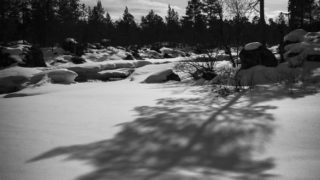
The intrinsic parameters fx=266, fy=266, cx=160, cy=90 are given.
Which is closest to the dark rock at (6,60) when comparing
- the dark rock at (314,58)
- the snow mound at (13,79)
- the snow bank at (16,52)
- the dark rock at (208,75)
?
the snow bank at (16,52)

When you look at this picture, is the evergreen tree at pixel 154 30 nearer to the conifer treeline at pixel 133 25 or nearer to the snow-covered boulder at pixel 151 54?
the conifer treeline at pixel 133 25

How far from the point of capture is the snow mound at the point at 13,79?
36.4 ft

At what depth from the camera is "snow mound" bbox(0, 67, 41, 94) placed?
11094 millimetres

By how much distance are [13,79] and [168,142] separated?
10.8 meters

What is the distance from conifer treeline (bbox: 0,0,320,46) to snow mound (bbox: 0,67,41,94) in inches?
313

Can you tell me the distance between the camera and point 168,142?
2.83 meters

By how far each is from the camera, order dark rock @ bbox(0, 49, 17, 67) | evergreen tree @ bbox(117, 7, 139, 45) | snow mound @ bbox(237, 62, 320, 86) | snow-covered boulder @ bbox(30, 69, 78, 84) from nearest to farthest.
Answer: snow mound @ bbox(237, 62, 320, 86)
snow-covered boulder @ bbox(30, 69, 78, 84)
dark rock @ bbox(0, 49, 17, 67)
evergreen tree @ bbox(117, 7, 139, 45)

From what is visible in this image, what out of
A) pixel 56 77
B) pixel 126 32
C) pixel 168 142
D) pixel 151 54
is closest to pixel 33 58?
pixel 56 77

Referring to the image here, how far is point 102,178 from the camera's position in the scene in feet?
6.66

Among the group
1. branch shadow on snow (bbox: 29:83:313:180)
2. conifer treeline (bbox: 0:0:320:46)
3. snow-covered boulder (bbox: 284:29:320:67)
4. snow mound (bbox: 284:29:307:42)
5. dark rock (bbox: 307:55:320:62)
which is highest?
conifer treeline (bbox: 0:0:320:46)

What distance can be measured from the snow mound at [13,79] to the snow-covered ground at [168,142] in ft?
24.0

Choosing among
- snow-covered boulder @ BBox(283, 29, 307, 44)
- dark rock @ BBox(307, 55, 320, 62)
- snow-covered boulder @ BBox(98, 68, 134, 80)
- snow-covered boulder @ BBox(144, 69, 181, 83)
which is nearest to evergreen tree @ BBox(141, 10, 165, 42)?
snow-covered boulder @ BBox(98, 68, 134, 80)

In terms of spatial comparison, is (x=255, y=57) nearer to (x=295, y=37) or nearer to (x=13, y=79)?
(x=295, y=37)

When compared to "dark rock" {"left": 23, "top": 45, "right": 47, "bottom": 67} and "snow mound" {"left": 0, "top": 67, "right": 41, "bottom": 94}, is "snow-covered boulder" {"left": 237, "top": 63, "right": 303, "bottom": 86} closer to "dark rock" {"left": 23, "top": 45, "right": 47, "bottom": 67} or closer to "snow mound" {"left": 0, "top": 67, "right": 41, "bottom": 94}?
"snow mound" {"left": 0, "top": 67, "right": 41, "bottom": 94}
